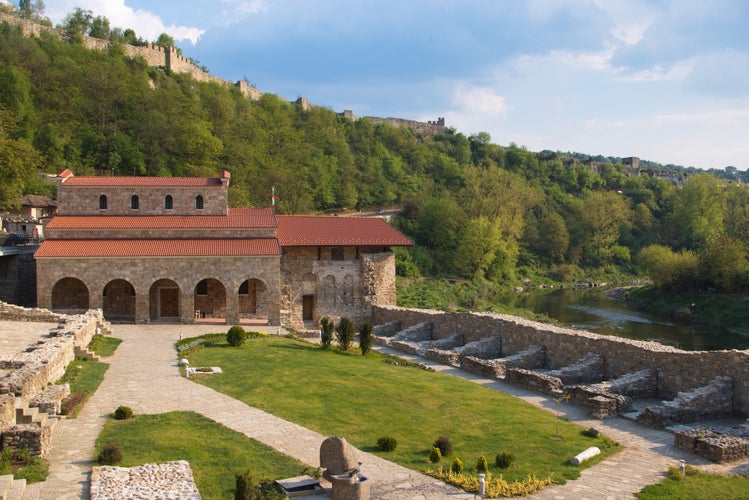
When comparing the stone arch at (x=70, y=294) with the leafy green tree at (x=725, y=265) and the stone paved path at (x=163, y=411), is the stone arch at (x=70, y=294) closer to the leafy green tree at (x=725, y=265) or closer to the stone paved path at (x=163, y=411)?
the stone paved path at (x=163, y=411)

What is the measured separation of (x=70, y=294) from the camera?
36344mm

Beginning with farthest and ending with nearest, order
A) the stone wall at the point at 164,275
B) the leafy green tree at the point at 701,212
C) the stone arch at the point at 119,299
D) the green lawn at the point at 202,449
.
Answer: the leafy green tree at the point at 701,212 → the stone arch at the point at 119,299 → the stone wall at the point at 164,275 → the green lawn at the point at 202,449

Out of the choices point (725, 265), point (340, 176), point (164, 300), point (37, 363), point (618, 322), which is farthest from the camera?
point (340, 176)

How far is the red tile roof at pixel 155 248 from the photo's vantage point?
33406 mm

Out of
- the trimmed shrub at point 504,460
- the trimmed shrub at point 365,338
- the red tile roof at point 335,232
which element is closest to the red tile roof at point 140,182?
the red tile roof at point 335,232

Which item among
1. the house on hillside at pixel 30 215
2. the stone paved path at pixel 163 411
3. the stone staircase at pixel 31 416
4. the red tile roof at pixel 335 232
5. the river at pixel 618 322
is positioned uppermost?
the house on hillside at pixel 30 215

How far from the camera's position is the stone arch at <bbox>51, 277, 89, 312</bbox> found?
36.2 metres

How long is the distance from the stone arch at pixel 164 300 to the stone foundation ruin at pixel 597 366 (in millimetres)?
12209

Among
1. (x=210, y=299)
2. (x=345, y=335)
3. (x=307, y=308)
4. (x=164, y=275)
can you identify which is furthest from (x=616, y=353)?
(x=210, y=299)

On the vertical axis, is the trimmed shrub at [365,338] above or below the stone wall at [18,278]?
below

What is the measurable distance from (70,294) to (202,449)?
25.4 metres

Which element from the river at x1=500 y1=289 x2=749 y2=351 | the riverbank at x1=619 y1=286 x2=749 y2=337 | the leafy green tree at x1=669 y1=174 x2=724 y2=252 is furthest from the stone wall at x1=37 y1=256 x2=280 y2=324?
the leafy green tree at x1=669 y1=174 x2=724 y2=252

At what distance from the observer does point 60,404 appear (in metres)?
16.9

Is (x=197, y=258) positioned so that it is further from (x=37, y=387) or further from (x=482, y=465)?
(x=482, y=465)
